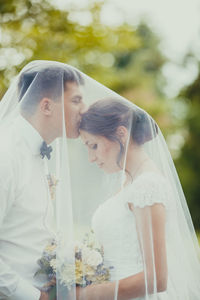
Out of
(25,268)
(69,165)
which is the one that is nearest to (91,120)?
(69,165)

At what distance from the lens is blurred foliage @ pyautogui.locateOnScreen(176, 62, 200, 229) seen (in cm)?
1666

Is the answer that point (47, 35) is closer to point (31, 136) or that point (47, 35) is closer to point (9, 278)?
point (31, 136)

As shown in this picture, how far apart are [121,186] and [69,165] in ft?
1.17

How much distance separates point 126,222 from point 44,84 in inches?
39.6

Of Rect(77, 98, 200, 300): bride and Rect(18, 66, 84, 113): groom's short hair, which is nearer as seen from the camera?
Rect(77, 98, 200, 300): bride

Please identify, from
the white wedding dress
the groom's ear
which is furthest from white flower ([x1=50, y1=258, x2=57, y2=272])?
the groom's ear

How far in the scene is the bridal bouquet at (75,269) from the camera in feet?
8.14

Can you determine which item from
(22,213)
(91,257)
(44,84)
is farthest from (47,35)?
(91,257)

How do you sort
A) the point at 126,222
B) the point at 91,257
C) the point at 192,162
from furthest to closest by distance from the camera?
the point at 192,162 < the point at 126,222 < the point at 91,257

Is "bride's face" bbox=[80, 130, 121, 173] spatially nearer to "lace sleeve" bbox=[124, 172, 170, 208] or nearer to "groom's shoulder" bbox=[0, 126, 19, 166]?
"lace sleeve" bbox=[124, 172, 170, 208]

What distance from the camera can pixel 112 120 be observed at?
8.98ft

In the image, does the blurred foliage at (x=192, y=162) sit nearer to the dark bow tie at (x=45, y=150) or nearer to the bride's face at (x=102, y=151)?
the bride's face at (x=102, y=151)

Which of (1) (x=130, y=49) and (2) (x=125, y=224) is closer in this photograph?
(2) (x=125, y=224)

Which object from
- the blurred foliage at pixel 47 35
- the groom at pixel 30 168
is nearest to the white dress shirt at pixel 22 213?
the groom at pixel 30 168
